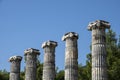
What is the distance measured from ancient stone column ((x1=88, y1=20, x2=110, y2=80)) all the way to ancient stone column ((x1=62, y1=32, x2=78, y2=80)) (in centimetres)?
294

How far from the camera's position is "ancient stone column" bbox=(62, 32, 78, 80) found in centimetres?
Result: 2742

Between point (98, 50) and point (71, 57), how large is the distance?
11.9ft

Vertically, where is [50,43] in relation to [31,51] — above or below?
above

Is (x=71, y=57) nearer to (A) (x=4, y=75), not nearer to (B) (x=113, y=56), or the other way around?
(B) (x=113, y=56)

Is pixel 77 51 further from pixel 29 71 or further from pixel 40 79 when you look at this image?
pixel 40 79

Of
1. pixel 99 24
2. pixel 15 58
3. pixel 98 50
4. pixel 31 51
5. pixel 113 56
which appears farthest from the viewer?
pixel 113 56

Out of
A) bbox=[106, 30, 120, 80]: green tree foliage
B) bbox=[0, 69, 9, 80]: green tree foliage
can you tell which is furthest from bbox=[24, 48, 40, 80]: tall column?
bbox=[0, 69, 9, 80]: green tree foliage

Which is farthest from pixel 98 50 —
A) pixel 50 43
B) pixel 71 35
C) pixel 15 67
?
pixel 15 67

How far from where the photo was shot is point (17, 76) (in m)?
34.1

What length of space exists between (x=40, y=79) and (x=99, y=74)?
71.5 feet

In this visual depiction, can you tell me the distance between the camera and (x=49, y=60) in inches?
1190

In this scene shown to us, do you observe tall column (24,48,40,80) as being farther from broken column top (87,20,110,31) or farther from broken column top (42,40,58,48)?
broken column top (87,20,110,31)

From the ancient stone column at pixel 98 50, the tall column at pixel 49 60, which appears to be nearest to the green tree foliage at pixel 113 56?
the tall column at pixel 49 60

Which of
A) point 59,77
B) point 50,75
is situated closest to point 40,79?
point 59,77
